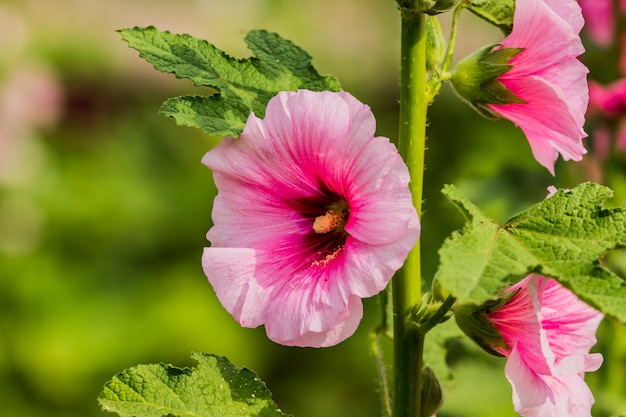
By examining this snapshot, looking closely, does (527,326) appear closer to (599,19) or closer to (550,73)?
(550,73)

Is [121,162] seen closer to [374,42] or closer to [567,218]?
[374,42]

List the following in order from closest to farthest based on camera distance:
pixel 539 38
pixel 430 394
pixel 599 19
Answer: pixel 539 38
pixel 430 394
pixel 599 19

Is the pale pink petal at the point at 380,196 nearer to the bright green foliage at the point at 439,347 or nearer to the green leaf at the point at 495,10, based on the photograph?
the green leaf at the point at 495,10

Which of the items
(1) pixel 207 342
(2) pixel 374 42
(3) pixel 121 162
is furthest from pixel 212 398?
(2) pixel 374 42

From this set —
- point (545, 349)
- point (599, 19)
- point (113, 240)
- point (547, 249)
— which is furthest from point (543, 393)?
point (113, 240)

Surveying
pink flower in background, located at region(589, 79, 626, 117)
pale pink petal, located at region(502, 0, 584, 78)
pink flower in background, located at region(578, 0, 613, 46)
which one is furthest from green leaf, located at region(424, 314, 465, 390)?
pink flower in background, located at region(578, 0, 613, 46)

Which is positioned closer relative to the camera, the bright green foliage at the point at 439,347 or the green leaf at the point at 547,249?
the green leaf at the point at 547,249

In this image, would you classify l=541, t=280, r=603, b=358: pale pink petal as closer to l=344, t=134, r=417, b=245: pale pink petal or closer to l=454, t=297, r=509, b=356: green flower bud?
l=454, t=297, r=509, b=356: green flower bud

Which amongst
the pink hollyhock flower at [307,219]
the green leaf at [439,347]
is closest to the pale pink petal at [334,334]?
the pink hollyhock flower at [307,219]
